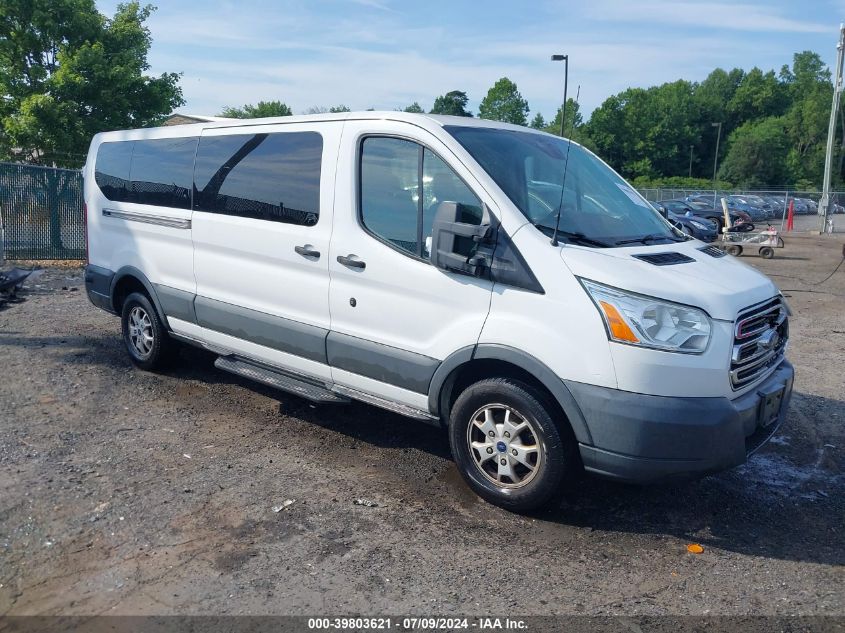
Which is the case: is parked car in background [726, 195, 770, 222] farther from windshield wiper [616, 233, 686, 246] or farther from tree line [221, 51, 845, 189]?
windshield wiper [616, 233, 686, 246]

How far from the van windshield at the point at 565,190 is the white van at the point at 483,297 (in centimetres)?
2

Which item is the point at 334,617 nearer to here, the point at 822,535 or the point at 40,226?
the point at 822,535

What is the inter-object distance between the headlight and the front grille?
26 cm

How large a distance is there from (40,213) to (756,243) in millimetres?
18400

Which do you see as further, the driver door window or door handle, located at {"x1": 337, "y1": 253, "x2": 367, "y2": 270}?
door handle, located at {"x1": 337, "y1": 253, "x2": 367, "y2": 270}

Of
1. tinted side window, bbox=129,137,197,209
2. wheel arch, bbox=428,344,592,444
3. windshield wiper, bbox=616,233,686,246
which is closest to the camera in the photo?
wheel arch, bbox=428,344,592,444

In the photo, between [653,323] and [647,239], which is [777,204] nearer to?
[647,239]

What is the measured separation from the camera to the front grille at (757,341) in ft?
13.5

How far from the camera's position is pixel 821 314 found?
11305 millimetres

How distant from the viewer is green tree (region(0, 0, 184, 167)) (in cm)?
1934

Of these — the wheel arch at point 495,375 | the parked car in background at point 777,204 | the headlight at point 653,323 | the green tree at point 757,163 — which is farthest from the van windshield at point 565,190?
the green tree at point 757,163

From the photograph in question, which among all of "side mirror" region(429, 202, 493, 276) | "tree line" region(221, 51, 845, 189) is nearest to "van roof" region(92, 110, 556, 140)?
"side mirror" region(429, 202, 493, 276)

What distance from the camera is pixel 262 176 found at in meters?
5.71

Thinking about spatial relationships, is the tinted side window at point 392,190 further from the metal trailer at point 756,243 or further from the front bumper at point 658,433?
the metal trailer at point 756,243
